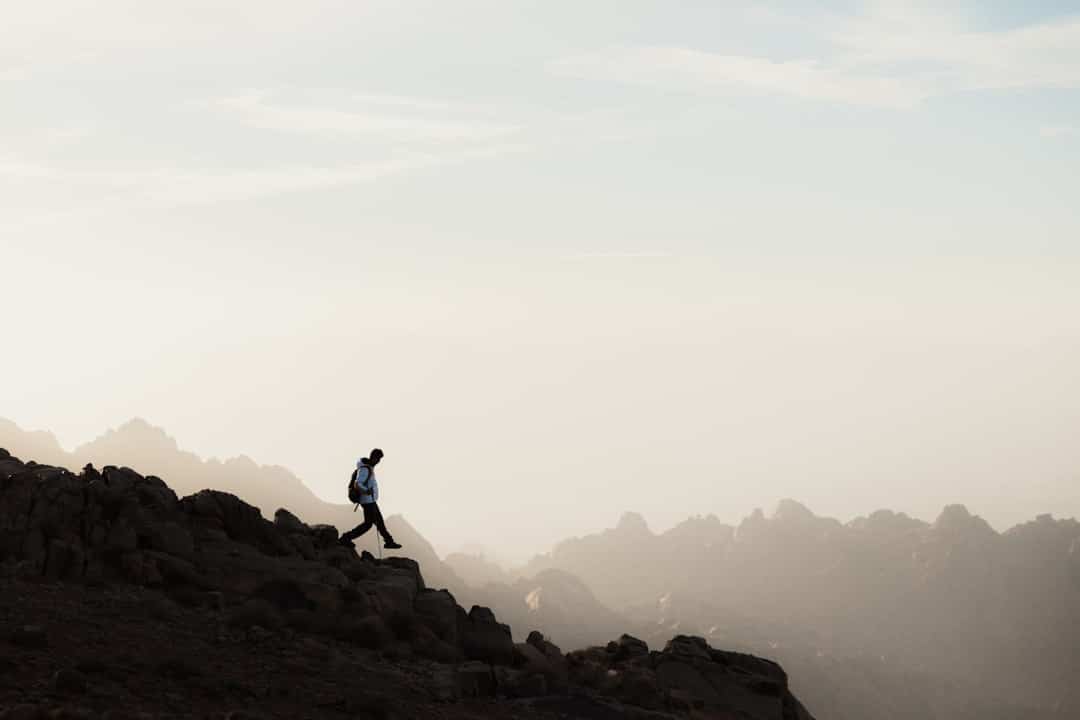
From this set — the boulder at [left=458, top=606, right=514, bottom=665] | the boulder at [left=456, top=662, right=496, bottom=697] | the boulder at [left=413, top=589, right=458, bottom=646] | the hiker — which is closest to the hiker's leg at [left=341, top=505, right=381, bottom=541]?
the hiker

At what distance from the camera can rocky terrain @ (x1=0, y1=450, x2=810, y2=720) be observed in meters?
21.9

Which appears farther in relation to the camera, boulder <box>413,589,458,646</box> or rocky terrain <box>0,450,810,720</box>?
boulder <box>413,589,458,646</box>

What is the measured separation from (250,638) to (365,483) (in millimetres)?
9461

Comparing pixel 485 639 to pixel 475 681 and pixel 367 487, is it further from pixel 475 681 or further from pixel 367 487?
pixel 367 487

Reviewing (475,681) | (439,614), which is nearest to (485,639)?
(439,614)

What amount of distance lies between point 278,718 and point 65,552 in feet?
30.5

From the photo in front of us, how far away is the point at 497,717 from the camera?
24609mm

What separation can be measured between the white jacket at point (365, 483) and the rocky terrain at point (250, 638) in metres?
1.63

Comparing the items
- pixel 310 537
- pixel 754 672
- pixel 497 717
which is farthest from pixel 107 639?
pixel 754 672

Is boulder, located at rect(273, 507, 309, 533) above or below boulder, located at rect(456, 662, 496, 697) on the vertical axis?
above

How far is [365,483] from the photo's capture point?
34.4 m

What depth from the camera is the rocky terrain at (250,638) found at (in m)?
21.9

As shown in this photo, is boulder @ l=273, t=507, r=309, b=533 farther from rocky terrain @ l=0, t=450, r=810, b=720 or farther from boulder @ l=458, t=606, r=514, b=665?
boulder @ l=458, t=606, r=514, b=665

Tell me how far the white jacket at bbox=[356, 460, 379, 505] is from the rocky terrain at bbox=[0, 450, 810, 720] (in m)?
1.63
